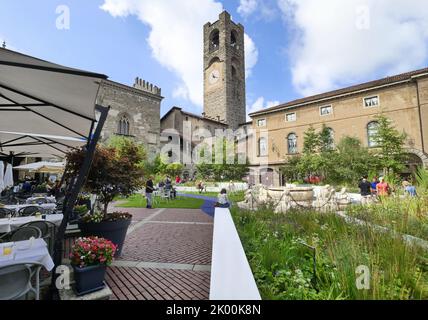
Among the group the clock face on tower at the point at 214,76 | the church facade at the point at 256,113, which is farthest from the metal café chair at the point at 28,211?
the clock face on tower at the point at 214,76

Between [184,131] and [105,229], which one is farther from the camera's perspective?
[184,131]

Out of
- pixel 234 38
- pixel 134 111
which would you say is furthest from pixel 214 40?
pixel 134 111

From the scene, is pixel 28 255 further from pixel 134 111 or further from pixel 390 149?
pixel 134 111

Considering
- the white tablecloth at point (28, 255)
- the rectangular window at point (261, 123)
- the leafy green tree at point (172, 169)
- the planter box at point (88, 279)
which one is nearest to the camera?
the white tablecloth at point (28, 255)

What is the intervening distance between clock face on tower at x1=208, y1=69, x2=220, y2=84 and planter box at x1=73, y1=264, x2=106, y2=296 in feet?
155

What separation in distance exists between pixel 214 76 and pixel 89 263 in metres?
49.0

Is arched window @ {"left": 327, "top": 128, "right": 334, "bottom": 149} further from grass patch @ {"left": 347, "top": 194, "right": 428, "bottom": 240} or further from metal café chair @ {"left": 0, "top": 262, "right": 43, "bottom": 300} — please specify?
metal café chair @ {"left": 0, "top": 262, "right": 43, "bottom": 300}

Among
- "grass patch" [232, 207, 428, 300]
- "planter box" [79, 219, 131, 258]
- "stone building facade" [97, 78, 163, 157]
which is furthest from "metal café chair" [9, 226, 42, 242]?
"stone building facade" [97, 78, 163, 157]

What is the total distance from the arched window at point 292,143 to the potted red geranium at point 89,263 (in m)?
29.1

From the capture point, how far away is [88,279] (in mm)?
2977

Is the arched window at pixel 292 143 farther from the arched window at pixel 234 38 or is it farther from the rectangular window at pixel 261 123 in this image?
the arched window at pixel 234 38

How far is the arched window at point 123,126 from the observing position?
33250 mm
